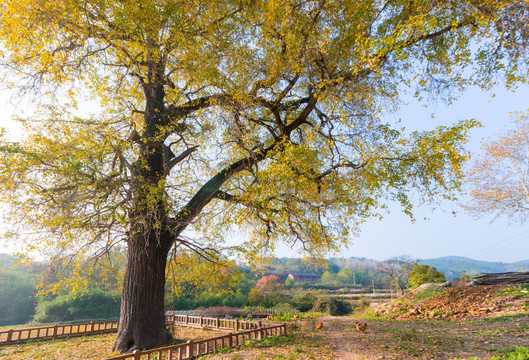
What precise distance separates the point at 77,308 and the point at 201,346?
21.4m

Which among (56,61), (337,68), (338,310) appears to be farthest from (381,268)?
(56,61)

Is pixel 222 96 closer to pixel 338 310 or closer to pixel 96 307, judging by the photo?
pixel 338 310

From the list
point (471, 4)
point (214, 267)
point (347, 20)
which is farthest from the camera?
point (214, 267)

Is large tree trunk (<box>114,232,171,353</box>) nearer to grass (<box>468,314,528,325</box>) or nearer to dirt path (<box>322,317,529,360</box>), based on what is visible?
dirt path (<box>322,317,529,360</box>)

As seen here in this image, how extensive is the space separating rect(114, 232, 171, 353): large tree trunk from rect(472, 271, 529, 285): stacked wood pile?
14.9 m

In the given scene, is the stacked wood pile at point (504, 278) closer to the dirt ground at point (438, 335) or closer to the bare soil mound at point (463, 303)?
the bare soil mound at point (463, 303)

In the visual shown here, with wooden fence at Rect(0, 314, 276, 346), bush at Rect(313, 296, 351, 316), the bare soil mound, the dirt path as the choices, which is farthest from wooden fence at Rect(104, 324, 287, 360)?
bush at Rect(313, 296, 351, 316)

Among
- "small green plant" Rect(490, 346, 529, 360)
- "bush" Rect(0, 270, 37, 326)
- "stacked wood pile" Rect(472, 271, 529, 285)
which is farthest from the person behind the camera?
"bush" Rect(0, 270, 37, 326)

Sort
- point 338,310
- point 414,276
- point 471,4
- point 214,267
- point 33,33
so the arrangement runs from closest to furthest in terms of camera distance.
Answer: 1. point 471,4
2. point 33,33
3. point 214,267
4. point 414,276
5. point 338,310

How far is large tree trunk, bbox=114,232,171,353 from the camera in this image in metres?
6.86

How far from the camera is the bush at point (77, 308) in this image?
21.0 m

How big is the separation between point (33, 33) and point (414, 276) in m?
24.1

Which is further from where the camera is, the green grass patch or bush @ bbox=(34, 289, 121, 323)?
bush @ bbox=(34, 289, 121, 323)

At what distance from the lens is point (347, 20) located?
6.36 m
